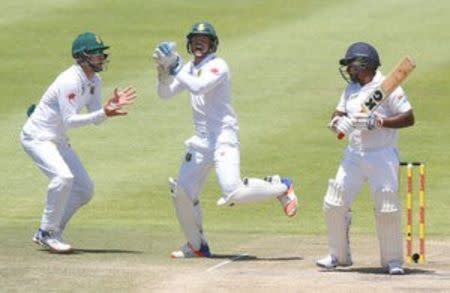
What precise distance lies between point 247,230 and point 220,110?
2.63m

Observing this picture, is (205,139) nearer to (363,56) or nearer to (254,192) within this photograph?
(254,192)

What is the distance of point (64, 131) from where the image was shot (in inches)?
608

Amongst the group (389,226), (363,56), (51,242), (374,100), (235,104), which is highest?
(363,56)

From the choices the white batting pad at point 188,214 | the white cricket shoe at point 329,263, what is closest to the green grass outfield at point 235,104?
the white batting pad at point 188,214

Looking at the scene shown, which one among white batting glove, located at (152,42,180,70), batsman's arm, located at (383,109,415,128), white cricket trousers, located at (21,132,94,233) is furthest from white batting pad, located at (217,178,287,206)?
batsman's arm, located at (383,109,415,128)

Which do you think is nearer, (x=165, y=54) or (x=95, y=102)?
(x=165, y=54)

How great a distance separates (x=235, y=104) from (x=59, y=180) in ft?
27.6

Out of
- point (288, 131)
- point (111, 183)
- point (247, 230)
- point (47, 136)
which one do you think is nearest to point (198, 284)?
point (47, 136)

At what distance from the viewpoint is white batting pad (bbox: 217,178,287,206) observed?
14.6m

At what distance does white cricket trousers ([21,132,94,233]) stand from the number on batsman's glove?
1406 millimetres

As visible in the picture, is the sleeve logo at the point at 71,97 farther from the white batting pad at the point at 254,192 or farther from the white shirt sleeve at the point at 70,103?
the white batting pad at the point at 254,192

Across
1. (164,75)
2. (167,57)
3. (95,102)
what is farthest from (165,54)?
(95,102)

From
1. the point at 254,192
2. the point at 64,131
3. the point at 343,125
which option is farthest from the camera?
the point at 64,131

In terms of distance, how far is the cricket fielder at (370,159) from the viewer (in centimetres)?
1365
